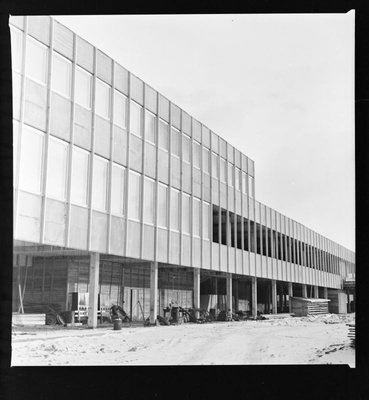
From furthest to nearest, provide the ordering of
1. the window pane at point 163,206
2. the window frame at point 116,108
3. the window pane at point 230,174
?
the window pane at point 230,174, the window pane at point 163,206, the window frame at point 116,108

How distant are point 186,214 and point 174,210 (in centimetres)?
142

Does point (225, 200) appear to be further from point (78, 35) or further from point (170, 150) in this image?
point (78, 35)

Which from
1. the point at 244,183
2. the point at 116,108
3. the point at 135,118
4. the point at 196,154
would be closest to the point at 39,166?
the point at 116,108

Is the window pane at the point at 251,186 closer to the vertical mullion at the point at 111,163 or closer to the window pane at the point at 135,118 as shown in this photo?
the window pane at the point at 135,118

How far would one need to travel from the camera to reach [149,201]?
2895 cm

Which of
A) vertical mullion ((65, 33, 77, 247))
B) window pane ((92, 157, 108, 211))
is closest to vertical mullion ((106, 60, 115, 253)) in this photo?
window pane ((92, 157, 108, 211))

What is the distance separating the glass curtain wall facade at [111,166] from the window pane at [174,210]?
0.11 metres

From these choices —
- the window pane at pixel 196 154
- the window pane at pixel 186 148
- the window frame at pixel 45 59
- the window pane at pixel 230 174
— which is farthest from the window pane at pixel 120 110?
the window pane at pixel 230 174

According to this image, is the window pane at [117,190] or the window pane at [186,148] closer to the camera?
the window pane at [117,190]

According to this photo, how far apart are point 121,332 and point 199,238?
31.0 feet

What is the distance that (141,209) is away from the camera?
28000 mm

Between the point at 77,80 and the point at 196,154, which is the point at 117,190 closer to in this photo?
the point at 77,80

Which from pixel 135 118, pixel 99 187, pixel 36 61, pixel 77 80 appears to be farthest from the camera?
pixel 135 118

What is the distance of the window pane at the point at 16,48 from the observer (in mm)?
20781
